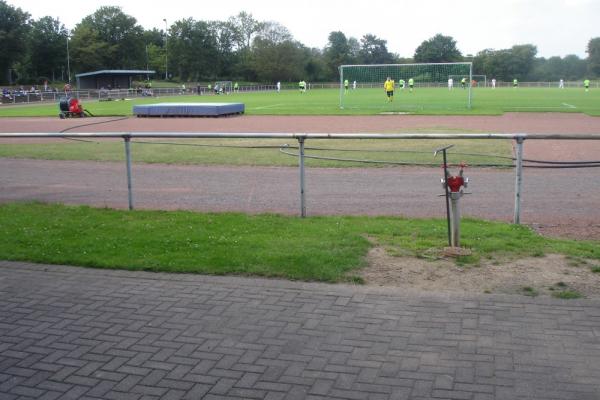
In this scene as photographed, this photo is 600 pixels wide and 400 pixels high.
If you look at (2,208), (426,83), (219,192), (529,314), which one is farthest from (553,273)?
(426,83)

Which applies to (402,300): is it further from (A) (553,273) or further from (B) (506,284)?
(A) (553,273)

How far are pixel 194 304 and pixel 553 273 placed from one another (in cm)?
367

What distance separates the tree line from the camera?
108 metres

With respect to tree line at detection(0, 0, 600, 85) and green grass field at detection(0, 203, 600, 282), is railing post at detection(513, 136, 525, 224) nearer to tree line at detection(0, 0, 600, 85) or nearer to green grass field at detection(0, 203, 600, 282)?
green grass field at detection(0, 203, 600, 282)

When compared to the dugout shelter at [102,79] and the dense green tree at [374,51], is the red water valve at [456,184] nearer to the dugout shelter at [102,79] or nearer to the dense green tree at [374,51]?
the dugout shelter at [102,79]

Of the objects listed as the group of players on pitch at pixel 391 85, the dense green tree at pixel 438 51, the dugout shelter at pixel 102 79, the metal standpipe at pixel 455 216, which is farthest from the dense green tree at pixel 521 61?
the metal standpipe at pixel 455 216

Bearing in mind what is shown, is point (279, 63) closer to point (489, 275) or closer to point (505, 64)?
point (505, 64)

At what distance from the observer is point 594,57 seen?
126 metres

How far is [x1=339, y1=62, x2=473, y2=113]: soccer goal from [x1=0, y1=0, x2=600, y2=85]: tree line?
66895mm

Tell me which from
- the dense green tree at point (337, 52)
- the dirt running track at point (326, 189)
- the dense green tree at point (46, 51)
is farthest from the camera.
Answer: the dense green tree at point (337, 52)

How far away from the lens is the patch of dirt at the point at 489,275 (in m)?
6.32

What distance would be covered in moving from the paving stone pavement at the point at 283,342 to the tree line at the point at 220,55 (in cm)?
10730

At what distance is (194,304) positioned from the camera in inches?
239

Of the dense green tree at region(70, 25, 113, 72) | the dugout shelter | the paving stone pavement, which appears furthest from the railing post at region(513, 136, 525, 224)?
the dense green tree at region(70, 25, 113, 72)
